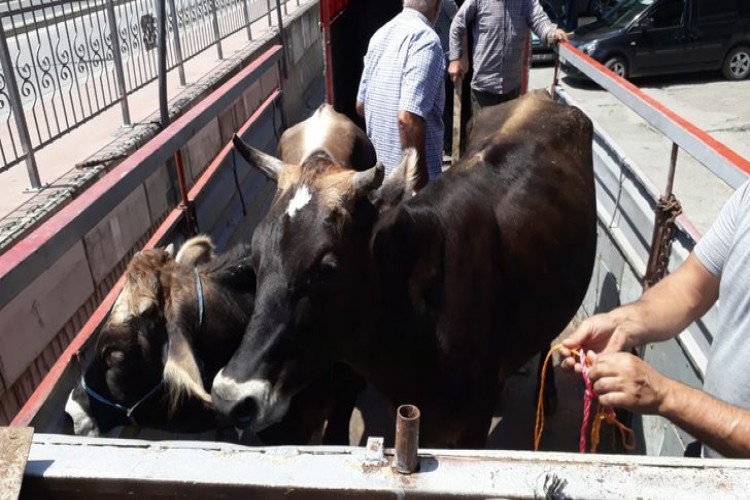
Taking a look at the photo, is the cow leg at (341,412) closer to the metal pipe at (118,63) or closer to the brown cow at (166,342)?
the brown cow at (166,342)

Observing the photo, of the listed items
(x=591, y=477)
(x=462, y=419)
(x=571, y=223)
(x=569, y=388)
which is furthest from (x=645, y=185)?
(x=591, y=477)

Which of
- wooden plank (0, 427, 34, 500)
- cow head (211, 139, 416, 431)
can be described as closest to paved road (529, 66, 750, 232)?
cow head (211, 139, 416, 431)

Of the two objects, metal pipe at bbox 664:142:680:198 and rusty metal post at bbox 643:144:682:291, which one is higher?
metal pipe at bbox 664:142:680:198

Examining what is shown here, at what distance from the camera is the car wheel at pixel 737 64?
1530cm

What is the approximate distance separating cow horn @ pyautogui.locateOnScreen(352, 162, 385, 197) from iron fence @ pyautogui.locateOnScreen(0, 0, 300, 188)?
2.70 metres

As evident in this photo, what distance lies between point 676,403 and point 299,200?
152 centimetres

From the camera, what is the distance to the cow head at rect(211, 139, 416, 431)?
2.42 metres

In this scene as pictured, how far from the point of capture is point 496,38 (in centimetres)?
648

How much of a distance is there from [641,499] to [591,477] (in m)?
0.09

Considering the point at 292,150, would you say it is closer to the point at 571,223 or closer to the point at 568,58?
the point at 571,223

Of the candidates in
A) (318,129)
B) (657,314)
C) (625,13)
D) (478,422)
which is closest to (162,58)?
(318,129)

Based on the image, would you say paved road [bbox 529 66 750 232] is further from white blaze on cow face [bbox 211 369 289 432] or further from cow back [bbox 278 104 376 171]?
white blaze on cow face [bbox 211 369 289 432]

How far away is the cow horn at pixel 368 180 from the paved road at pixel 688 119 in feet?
16.3

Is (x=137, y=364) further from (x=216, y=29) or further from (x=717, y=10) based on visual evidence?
(x=717, y=10)
